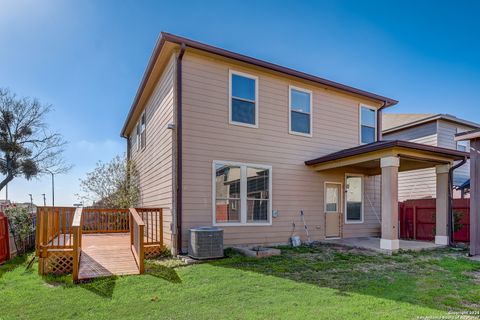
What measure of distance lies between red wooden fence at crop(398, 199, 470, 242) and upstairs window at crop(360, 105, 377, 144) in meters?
2.79

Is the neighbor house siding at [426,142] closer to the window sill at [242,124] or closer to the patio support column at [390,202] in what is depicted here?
the patio support column at [390,202]

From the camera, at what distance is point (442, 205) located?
9312 mm

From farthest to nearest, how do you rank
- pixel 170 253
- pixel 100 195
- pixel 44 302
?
pixel 100 195 → pixel 170 253 → pixel 44 302

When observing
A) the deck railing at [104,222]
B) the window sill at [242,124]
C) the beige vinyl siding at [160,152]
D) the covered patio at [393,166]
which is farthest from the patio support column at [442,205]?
the deck railing at [104,222]

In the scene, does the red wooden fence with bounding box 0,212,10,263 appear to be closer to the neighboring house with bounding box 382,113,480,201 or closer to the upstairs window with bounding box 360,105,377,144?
the upstairs window with bounding box 360,105,377,144

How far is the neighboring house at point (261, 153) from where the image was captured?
7.84m

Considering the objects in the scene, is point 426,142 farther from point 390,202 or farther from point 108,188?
point 108,188

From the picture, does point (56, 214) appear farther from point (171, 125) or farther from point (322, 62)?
point (322, 62)

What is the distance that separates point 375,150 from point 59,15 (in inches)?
383

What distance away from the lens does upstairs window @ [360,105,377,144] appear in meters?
11.2

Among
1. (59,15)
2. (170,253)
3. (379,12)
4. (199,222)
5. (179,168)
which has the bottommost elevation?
(170,253)

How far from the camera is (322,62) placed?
45.1 ft

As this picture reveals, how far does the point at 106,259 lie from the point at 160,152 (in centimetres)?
342

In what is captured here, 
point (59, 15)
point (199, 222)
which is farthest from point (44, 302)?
point (59, 15)
